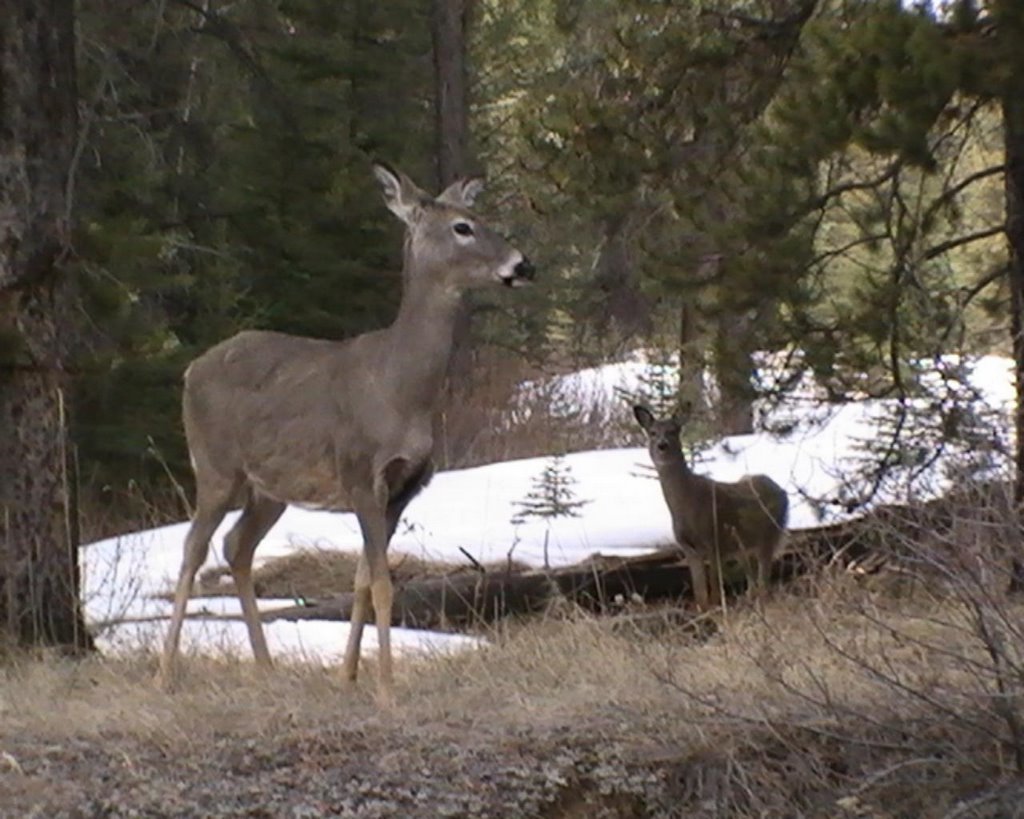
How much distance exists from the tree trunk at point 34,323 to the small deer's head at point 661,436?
165 inches

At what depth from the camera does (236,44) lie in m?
10.3

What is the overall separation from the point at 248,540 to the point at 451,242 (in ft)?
6.01

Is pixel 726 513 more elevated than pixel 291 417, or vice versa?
pixel 291 417

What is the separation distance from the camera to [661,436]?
484 inches

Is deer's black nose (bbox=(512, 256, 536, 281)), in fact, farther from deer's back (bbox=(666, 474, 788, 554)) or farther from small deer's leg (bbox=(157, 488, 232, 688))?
deer's back (bbox=(666, 474, 788, 554))

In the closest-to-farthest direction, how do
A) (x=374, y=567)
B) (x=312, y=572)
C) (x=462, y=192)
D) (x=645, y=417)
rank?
(x=374, y=567)
(x=462, y=192)
(x=312, y=572)
(x=645, y=417)

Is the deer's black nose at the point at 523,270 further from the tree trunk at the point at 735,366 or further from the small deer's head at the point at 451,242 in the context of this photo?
the tree trunk at the point at 735,366

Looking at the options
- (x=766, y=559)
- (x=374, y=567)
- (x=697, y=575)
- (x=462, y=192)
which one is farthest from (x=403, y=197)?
(x=766, y=559)

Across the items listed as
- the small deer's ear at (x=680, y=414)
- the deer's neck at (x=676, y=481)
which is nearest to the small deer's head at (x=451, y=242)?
the small deer's ear at (x=680, y=414)

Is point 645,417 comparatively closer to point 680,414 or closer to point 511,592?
point 680,414

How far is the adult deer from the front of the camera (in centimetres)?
825

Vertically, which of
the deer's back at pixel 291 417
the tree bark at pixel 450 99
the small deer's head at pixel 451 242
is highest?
the tree bark at pixel 450 99

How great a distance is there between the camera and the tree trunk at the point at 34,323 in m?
9.20

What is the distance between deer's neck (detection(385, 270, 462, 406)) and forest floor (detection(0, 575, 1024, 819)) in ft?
4.27
